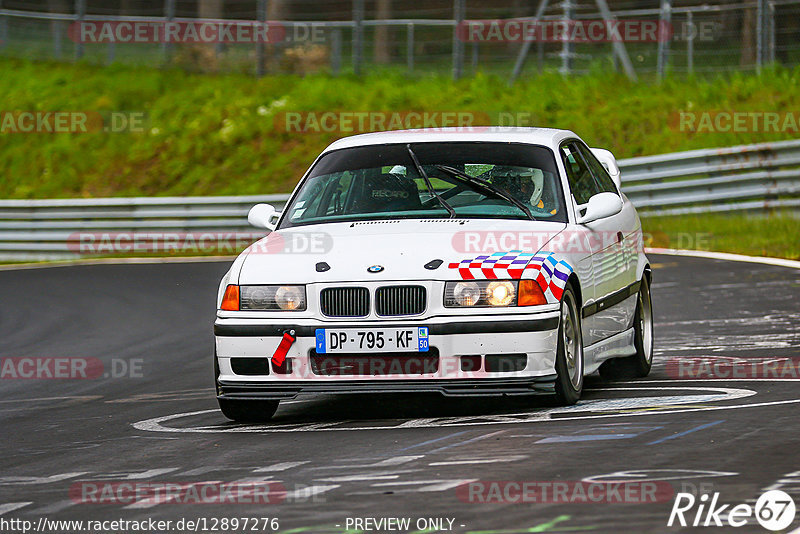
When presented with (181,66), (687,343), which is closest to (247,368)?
(687,343)

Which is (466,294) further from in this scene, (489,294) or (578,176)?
(578,176)

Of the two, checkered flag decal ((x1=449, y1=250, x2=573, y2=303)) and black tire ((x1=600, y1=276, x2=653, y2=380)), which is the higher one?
checkered flag decal ((x1=449, y1=250, x2=573, y2=303))

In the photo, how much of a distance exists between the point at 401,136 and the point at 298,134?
21824 mm

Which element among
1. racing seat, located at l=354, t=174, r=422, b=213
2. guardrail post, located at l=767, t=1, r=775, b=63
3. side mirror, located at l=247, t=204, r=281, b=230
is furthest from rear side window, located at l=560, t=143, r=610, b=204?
guardrail post, located at l=767, t=1, r=775, b=63

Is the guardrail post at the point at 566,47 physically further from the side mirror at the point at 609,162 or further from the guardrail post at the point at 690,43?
the side mirror at the point at 609,162

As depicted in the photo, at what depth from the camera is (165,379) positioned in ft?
37.0

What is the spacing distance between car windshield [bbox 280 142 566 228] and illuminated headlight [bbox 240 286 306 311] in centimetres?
98

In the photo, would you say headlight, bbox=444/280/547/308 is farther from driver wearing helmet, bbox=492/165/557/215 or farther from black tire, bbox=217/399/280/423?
black tire, bbox=217/399/280/423

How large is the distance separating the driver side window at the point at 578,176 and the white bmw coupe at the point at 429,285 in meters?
0.05

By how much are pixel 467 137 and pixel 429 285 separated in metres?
1.79

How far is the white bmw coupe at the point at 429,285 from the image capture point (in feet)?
26.1

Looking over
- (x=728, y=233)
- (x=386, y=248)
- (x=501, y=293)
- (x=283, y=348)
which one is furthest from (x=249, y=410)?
(x=728, y=233)

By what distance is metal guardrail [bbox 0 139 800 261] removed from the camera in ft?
72.0

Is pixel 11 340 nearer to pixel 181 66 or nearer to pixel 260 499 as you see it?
pixel 260 499
